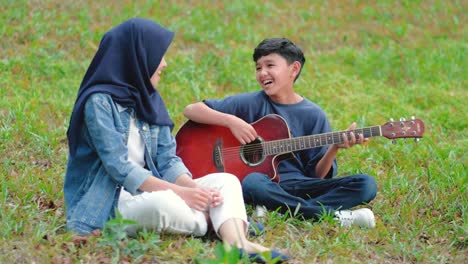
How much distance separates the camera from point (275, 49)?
203 inches

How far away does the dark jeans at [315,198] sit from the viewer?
189 inches

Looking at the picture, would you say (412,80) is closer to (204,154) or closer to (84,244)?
(204,154)

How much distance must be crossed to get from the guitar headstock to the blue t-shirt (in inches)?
17.2

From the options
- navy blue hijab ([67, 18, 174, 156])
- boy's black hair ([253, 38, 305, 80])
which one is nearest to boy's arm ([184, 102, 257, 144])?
boy's black hair ([253, 38, 305, 80])

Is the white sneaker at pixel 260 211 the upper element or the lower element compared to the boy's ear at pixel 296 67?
lower

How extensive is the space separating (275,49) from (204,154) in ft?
2.78

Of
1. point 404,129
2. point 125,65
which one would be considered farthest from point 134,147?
point 404,129

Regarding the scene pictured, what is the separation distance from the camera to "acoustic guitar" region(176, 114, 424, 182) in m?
4.88

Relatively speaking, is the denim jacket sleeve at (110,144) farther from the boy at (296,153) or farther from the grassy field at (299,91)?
the boy at (296,153)

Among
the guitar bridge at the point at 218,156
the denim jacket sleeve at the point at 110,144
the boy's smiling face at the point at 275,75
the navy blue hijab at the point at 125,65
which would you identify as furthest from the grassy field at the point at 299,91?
the boy's smiling face at the point at 275,75

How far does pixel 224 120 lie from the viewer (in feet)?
16.1

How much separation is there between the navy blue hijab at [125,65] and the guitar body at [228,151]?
86 cm

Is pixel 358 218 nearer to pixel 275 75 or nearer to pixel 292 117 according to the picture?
pixel 292 117

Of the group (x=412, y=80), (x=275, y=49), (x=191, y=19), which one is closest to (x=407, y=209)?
(x=275, y=49)
